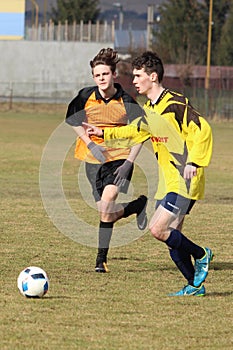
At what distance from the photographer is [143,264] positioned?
10.3m

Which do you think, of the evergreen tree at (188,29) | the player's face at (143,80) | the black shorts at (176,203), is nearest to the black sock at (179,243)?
the black shorts at (176,203)

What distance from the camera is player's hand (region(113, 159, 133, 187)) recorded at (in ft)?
32.2

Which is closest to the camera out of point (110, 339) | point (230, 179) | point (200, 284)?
point (110, 339)

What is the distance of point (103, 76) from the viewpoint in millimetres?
9523

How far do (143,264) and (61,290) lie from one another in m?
1.94

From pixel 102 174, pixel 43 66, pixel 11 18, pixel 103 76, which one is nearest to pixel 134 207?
pixel 102 174

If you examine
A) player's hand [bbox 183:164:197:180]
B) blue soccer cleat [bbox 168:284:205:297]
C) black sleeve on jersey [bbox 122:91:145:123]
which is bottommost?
blue soccer cleat [bbox 168:284:205:297]

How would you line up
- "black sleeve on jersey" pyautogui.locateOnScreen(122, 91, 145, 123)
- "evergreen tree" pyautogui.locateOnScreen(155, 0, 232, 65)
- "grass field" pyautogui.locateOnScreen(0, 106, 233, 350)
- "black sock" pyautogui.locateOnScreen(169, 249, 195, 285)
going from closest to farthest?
"grass field" pyautogui.locateOnScreen(0, 106, 233, 350) → "black sock" pyautogui.locateOnScreen(169, 249, 195, 285) → "black sleeve on jersey" pyautogui.locateOnScreen(122, 91, 145, 123) → "evergreen tree" pyautogui.locateOnScreen(155, 0, 232, 65)

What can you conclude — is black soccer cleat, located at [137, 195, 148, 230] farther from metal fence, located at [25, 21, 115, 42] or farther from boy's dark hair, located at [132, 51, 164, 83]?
metal fence, located at [25, 21, 115, 42]

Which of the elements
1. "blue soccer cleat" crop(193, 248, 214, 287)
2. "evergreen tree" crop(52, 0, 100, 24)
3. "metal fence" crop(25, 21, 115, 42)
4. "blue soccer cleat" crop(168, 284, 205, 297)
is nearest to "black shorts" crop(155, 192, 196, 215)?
"blue soccer cleat" crop(193, 248, 214, 287)

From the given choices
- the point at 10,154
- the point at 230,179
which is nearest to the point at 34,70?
the point at 10,154

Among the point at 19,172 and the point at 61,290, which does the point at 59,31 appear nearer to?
the point at 19,172

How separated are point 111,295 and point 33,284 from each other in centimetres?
69

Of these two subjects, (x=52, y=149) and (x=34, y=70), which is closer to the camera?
(x=52, y=149)
